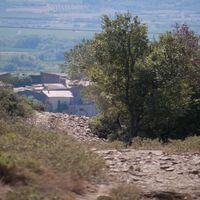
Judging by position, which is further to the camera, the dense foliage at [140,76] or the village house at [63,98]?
the village house at [63,98]

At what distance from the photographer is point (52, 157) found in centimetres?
931

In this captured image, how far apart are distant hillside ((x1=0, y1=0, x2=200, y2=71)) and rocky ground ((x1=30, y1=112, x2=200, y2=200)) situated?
155 ft

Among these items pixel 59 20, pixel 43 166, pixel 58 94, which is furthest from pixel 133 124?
pixel 59 20

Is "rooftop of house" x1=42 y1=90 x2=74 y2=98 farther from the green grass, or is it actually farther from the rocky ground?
the green grass

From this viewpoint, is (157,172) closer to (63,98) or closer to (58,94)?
(63,98)

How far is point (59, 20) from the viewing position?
298ft

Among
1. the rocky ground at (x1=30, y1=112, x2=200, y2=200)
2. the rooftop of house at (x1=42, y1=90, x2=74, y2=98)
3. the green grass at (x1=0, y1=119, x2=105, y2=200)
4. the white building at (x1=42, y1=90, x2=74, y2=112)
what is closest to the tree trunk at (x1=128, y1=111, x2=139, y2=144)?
the rocky ground at (x1=30, y1=112, x2=200, y2=200)

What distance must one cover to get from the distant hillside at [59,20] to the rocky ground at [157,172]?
47.2 meters

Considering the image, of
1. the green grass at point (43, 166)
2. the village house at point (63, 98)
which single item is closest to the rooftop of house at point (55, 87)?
the village house at point (63, 98)

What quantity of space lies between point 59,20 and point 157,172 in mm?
82215

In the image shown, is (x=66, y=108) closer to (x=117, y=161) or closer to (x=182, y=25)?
(x=182, y=25)

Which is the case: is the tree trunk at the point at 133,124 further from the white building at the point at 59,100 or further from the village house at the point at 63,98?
the white building at the point at 59,100

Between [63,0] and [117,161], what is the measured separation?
94.3m

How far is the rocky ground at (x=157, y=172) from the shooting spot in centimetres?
896
